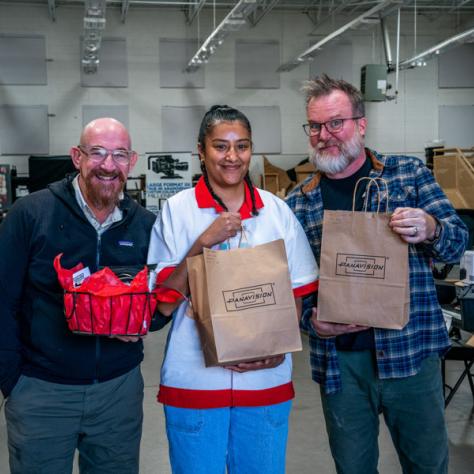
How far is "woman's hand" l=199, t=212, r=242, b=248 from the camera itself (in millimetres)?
1720

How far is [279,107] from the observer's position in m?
14.9

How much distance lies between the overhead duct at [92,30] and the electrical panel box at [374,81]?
5.29 m

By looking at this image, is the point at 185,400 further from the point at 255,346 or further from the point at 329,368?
the point at 329,368

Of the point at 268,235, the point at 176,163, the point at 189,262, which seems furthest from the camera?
the point at 176,163

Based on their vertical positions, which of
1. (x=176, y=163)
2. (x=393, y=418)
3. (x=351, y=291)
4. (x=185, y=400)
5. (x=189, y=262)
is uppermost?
(x=176, y=163)

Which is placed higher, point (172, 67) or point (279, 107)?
point (172, 67)

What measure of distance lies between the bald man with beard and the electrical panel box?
444 inches

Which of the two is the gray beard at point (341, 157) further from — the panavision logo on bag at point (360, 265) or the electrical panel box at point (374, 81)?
the electrical panel box at point (374, 81)

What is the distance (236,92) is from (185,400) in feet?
44.8

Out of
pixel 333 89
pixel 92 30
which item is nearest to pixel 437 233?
pixel 333 89

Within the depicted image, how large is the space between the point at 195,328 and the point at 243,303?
179mm

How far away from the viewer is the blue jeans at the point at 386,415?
201cm

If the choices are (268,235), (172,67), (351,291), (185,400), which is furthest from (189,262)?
(172,67)

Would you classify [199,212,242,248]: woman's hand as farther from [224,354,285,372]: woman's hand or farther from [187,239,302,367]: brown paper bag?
[224,354,285,372]: woman's hand
